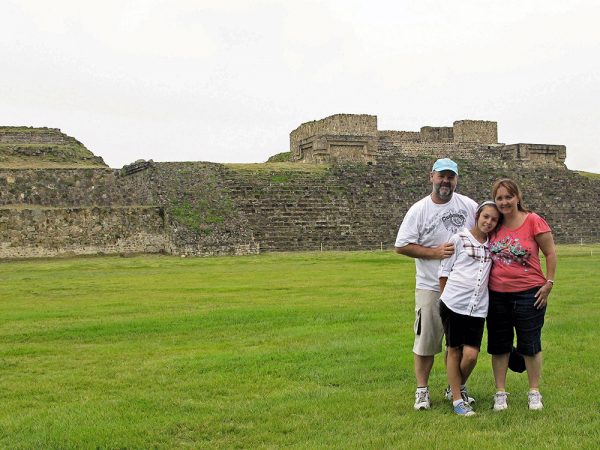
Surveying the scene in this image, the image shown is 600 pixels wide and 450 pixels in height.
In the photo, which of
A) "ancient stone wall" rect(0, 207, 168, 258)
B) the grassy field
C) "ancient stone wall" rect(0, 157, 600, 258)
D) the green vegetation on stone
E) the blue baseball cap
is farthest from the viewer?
the green vegetation on stone

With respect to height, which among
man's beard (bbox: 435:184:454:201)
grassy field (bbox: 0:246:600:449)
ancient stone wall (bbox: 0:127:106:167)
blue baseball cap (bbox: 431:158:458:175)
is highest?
ancient stone wall (bbox: 0:127:106:167)

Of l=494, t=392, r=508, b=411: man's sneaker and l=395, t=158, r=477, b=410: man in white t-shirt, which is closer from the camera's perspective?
l=494, t=392, r=508, b=411: man's sneaker

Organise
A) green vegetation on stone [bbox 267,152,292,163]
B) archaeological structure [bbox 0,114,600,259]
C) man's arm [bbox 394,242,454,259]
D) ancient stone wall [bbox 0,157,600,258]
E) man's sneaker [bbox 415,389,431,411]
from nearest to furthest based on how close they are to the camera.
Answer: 1. man's sneaker [bbox 415,389,431,411]
2. man's arm [bbox 394,242,454,259]
3. ancient stone wall [bbox 0,157,600,258]
4. archaeological structure [bbox 0,114,600,259]
5. green vegetation on stone [bbox 267,152,292,163]

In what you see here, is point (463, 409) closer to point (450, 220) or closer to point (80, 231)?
point (450, 220)

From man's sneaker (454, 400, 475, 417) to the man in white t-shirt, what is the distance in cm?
38

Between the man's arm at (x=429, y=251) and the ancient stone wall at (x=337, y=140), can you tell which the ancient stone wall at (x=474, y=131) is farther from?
the man's arm at (x=429, y=251)

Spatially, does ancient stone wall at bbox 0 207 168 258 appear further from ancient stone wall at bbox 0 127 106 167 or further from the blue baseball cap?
the blue baseball cap

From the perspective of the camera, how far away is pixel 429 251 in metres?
5.77

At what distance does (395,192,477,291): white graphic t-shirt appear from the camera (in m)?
5.80

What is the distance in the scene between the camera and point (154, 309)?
10.9 m

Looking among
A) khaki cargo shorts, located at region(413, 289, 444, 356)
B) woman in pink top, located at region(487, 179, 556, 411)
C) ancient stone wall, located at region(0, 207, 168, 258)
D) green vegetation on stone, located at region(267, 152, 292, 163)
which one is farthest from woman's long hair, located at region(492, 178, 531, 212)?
green vegetation on stone, located at region(267, 152, 292, 163)

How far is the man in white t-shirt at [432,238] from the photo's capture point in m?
5.77

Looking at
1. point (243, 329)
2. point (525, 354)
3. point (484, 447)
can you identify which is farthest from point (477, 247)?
Answer: point (243, 329)

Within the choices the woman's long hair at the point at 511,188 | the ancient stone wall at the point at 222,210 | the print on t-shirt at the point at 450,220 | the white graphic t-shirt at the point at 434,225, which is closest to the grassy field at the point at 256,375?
the white graphic t-shirt at the point at 434,225
